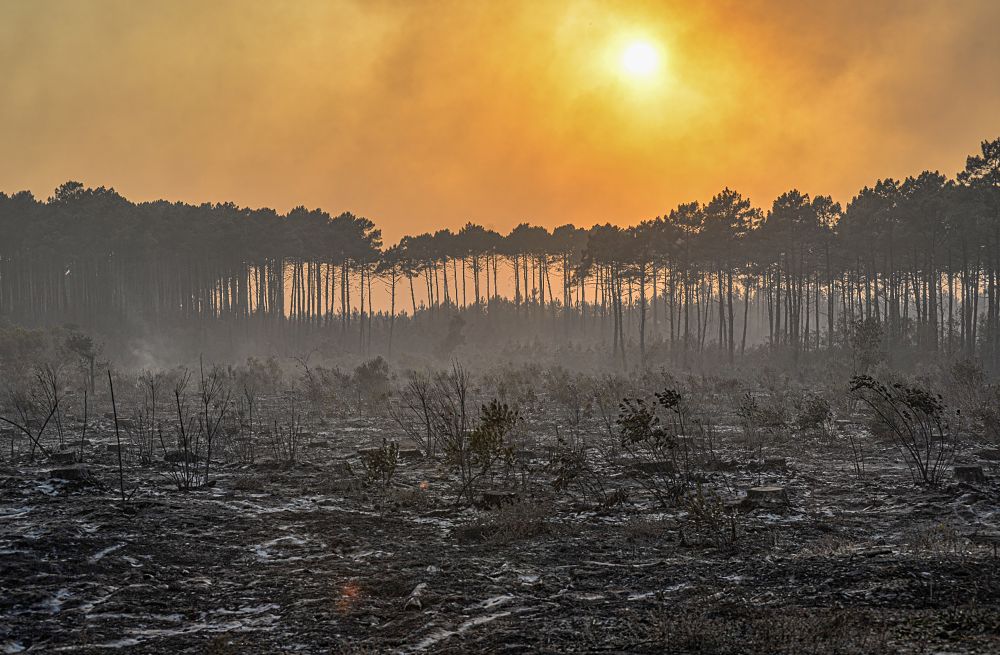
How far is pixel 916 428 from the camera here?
54.6 ft

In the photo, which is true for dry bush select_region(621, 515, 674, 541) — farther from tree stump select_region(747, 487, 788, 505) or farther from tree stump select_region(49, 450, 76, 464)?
tree stump select_region(49, 450, 76, 464)

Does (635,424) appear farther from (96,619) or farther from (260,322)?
(260,322)

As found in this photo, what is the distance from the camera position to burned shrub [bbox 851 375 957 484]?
10.7 meters

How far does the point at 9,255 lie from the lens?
211 feet

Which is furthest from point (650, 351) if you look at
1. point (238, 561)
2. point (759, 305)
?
point (759, 305)

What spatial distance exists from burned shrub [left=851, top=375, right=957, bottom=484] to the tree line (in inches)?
1210

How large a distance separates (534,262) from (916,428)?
197ft

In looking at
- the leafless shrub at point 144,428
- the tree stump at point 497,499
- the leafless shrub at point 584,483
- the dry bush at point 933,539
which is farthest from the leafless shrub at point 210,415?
the dry bush at point 933,539

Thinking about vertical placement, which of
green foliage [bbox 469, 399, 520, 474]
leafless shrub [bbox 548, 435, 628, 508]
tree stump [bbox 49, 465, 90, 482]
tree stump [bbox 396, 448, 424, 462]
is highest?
green foliage [bbox 469, 399, 520, 474]

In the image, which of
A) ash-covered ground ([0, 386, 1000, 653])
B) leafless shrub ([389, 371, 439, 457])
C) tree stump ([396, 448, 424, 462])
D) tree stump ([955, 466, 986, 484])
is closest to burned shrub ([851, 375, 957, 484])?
tree stump ([955, 466, 986, 484])

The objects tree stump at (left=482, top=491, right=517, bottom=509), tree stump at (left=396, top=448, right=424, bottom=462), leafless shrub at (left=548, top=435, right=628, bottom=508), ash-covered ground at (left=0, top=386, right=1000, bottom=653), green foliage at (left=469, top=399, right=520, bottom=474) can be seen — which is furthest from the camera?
tree stump at (left=396, top=448, right=424, bottom=462)

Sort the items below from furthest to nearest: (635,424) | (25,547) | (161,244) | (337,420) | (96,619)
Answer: (161,244)
(337,420)
(635,424)
(25,547)
(96,619)

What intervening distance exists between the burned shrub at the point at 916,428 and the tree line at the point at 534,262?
30740 millimetres

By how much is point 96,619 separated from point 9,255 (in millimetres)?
71942
